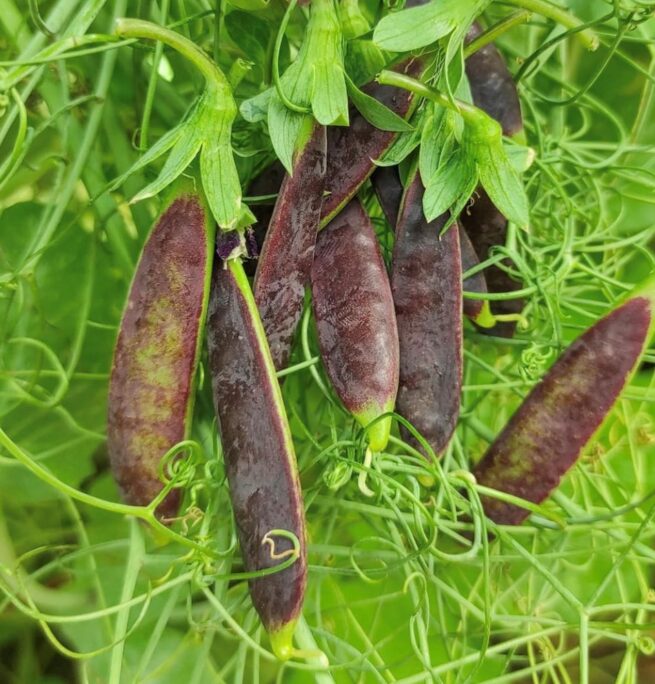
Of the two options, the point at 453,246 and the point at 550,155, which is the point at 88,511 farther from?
the point at 550,155

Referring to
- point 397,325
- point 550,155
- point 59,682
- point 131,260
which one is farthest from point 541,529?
point 59,682

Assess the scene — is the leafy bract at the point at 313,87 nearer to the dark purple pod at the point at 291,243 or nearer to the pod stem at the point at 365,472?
the dark purple pod at the point at 291,243

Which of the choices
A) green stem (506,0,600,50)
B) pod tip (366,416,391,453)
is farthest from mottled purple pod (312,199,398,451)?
green stem (506,0,600,50)

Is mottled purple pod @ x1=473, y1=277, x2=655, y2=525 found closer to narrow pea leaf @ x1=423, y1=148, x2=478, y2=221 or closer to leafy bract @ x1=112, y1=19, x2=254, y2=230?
narrow pea leaf @ x1=423, y1=148, x2=478, y2=221

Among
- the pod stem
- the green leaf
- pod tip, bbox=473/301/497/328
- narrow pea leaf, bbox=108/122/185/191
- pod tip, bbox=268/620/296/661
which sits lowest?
pod tip, bbox=268/620/296/661

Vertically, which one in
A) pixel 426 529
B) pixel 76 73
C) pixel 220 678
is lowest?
pixel 220 678

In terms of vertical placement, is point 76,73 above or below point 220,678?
above
